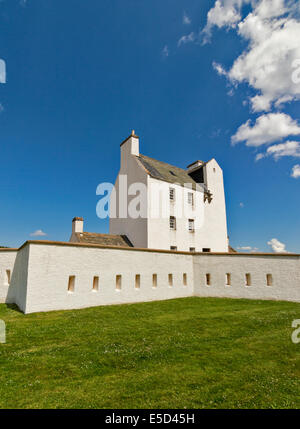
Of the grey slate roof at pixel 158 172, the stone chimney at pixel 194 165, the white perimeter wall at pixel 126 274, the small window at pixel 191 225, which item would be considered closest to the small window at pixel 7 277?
the white perimeter wall at pixel 126 274

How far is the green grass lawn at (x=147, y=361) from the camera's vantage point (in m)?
5.16

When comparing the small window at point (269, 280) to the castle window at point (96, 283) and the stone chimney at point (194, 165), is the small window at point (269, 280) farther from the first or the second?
the stone chimney at point (194, 165)

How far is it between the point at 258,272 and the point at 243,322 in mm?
8328

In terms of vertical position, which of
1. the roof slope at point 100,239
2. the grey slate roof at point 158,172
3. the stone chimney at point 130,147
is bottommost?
the roof slope at point 100,239

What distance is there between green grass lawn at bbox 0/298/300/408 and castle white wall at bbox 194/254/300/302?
5.79 meters

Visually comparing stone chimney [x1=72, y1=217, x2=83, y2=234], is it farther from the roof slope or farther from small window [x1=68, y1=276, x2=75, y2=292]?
small window [x1=68, y1=276, x2=75, y2=292]

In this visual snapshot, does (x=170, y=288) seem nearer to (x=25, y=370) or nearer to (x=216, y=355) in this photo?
(x=216, y=355)

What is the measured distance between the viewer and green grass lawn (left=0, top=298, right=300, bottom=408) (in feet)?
16.9

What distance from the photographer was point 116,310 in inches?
535

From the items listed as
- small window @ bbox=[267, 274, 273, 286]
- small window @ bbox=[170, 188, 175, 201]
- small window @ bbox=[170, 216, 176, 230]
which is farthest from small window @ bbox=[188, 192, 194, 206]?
small window @ bbox=[267, 274, 273, 286]

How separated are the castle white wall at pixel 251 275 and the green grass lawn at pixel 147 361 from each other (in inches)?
228

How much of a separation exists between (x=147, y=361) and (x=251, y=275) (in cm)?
1431

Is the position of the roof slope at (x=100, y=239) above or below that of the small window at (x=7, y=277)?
above
